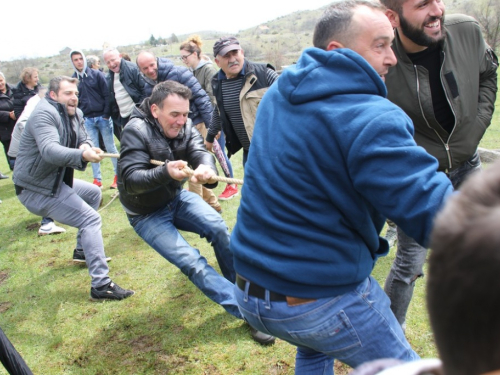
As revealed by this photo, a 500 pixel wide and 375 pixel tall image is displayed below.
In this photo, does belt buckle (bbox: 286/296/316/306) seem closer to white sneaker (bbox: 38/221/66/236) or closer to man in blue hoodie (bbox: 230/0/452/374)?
man in blue hoodie (bbox: 230/0/452/374)

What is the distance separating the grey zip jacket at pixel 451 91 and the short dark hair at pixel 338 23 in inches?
33.9

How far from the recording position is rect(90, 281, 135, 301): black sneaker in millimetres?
4270

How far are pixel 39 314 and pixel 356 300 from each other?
3632 millimetres

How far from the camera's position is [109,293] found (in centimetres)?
426

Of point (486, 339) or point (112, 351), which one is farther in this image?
point (112, 351)

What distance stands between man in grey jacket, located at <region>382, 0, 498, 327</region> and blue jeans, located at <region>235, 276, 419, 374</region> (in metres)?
1.06

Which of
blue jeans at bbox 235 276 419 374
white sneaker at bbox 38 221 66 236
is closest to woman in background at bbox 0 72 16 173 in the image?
white sneaker at bbox 38 221 66 236

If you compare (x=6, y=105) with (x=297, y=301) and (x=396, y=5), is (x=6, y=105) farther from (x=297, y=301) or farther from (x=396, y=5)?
(x=297, y=301)

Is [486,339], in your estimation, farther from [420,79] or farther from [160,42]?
[160,42]

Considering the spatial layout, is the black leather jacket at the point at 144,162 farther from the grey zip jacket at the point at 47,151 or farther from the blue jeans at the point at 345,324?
the blue jeans at the point at 345,324

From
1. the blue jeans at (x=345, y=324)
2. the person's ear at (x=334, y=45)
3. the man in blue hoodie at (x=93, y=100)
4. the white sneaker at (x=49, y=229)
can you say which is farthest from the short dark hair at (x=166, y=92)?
the man in blue hoodie at (x=93, y=100)

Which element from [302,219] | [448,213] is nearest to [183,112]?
[302,219]

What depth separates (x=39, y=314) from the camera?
168 inches

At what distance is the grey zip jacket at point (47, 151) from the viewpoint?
409cm
